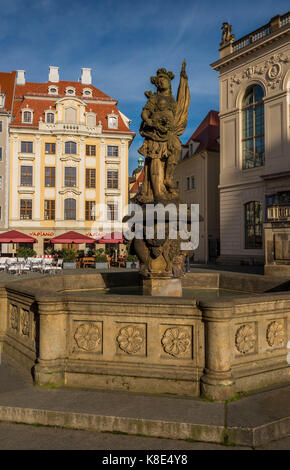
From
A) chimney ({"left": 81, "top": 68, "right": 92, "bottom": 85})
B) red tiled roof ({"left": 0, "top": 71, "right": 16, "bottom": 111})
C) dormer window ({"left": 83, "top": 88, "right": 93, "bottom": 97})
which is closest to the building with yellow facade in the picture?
red tiled roof ({"left": 0, "top": 71, "right": 16, "bottom": 111})

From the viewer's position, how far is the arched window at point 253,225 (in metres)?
28.9

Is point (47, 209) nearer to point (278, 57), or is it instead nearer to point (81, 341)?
point (278, 57)

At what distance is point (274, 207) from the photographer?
61.8ft

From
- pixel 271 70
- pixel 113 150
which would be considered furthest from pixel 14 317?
pixel 113 150

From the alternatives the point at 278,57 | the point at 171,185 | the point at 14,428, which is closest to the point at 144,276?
the point at 171,185

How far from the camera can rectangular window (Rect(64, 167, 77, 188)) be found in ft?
135

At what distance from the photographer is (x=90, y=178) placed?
4178 cm

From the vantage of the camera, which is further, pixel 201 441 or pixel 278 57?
pixel 278 57

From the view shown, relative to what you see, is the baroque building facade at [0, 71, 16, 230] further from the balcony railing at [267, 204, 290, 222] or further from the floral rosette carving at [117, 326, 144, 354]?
the floral rosette carving at [117, 326, 144, 354]

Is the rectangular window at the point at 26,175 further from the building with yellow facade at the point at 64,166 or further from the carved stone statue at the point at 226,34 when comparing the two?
the carved stone statue at the point at 226,34

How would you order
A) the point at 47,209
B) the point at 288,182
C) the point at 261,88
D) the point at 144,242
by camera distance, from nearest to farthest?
1. the point at 144,242
2. the point at 288,182
3. the point at 261,88
4. the point at 47,209

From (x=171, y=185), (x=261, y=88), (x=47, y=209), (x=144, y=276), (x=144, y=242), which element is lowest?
(x=144, y=276)

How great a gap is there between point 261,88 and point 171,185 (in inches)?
964

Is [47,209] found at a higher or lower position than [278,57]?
lower
